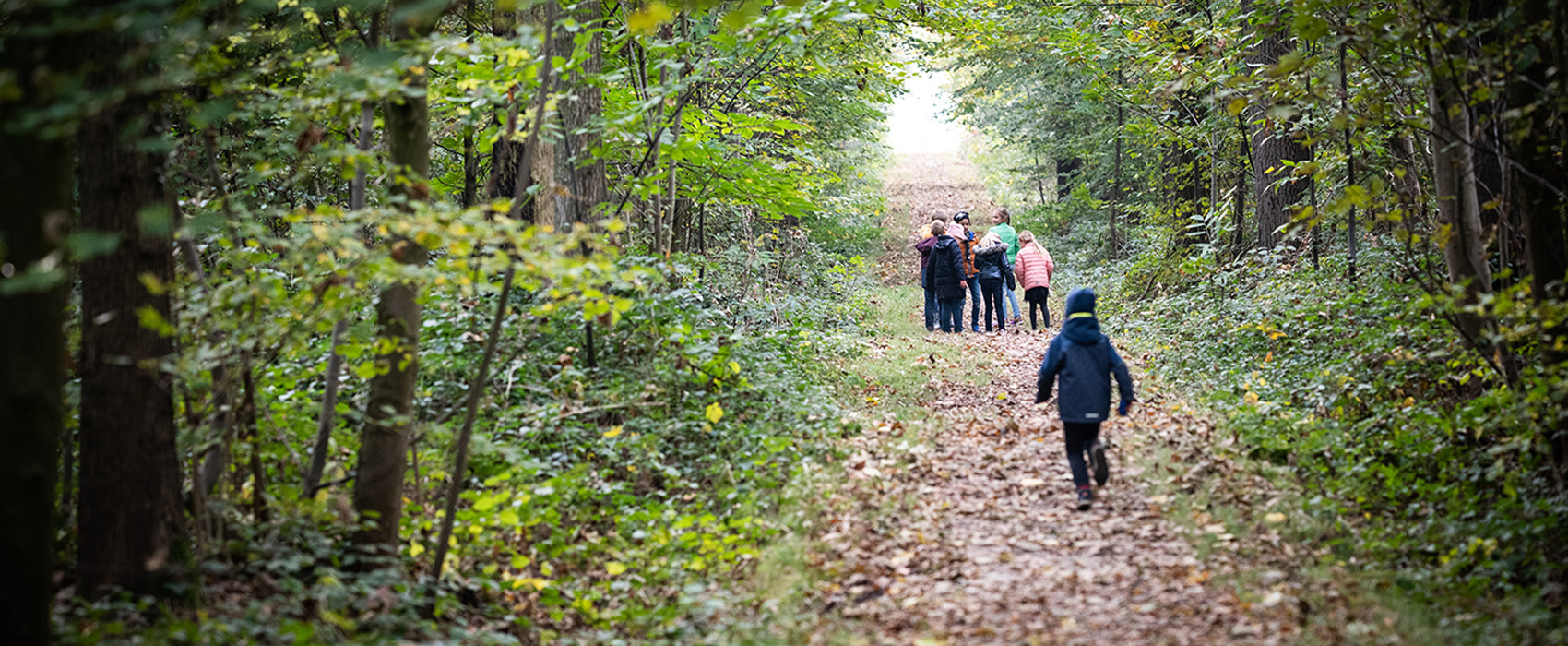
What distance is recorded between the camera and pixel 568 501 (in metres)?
6.50

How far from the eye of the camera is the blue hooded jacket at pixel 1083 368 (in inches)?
260

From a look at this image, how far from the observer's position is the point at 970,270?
47.3 ft

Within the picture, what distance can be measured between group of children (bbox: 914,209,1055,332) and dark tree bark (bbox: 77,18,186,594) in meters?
11.2

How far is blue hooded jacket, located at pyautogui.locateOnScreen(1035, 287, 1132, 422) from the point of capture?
6.61 m

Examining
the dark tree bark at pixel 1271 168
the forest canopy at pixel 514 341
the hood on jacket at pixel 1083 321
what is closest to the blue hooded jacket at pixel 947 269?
the forest canopy at pixel 514 341

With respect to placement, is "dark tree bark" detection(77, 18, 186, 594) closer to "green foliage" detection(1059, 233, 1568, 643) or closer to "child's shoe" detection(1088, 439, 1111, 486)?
"child's shoe" detection(1088, 439, 1111, 486)

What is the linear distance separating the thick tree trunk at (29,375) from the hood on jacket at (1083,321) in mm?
5936

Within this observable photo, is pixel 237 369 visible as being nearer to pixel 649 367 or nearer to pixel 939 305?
pixel 649 367

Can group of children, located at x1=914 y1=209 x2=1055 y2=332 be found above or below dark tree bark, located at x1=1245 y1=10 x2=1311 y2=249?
below

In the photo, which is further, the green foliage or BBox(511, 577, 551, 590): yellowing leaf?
BBox(511, 577, 551, 590): yellowing leaf

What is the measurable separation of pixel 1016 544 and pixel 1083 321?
1.88 metres

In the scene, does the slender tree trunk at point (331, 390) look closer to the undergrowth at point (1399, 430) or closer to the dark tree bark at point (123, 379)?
the dark tree bark at point (123, 379)

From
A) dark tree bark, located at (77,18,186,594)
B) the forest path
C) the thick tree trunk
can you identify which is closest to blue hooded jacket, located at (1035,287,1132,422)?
the forest path

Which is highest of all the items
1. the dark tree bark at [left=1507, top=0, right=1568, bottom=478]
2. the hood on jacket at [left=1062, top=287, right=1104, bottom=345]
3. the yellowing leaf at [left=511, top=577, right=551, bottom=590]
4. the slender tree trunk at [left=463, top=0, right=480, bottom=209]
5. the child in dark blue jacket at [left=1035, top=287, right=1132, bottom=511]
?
the slender tree trunk at [left=463, top=0, right=480, bottom=209]
